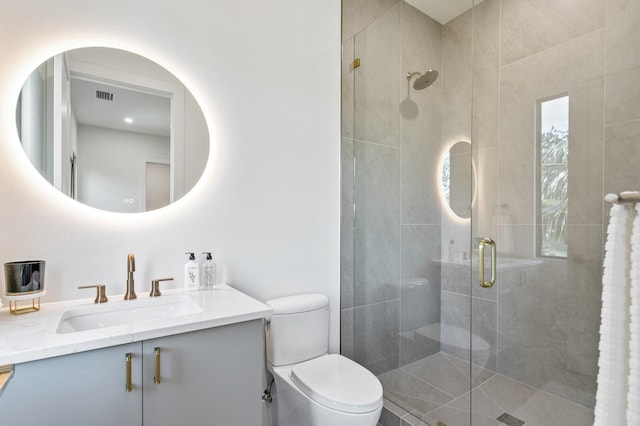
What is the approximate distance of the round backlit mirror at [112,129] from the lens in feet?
4.09

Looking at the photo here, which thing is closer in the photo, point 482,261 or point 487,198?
point 482,261

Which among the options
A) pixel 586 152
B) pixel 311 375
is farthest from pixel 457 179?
pixel 311 375

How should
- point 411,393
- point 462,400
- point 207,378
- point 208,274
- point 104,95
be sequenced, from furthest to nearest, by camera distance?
point 411,393 → point 462,400 → point 208,274 → point 104,95 → point 207,378

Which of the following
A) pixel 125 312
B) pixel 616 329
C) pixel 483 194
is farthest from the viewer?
pixel 483 194

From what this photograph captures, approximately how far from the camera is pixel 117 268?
1.35m

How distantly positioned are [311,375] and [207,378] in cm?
62

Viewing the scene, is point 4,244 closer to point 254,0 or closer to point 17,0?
point 17,0

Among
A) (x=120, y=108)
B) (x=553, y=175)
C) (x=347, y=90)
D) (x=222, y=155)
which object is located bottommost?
(x=553, y=175)

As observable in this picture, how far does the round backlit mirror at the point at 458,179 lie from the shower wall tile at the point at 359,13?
104cm

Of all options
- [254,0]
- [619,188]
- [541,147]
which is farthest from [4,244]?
[619,188]

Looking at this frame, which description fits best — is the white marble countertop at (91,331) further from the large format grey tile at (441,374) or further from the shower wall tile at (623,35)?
the shower wall tile at (623,35)

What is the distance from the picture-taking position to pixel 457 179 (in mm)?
2074

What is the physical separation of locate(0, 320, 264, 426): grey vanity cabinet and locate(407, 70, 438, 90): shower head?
5.78 feet

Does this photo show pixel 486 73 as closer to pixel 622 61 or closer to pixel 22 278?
pixel 622 61
